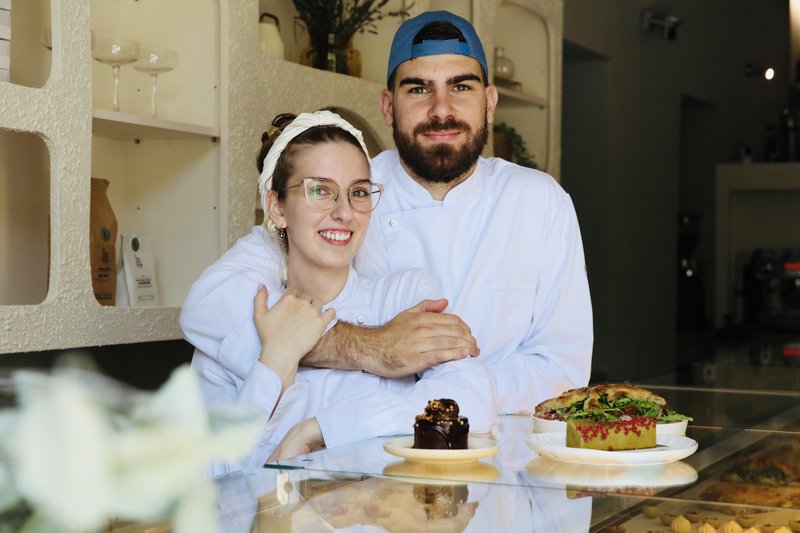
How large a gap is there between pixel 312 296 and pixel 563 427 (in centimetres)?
64

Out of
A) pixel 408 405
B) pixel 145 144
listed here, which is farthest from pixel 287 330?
pixel 145 144

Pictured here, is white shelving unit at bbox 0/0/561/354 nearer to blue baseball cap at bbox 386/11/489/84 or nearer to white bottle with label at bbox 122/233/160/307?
white bottle with label at bbox 122/233/160/307

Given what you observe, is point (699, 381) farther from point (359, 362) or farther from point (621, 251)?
point (621, 251)

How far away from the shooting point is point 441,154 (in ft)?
7.06

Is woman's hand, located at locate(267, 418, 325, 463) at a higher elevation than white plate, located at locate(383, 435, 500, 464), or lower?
lower

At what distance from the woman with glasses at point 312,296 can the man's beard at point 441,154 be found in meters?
0.25

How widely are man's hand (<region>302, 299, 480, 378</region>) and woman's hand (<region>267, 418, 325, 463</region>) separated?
0.22 meters

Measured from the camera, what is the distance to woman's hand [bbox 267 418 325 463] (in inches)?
58.5

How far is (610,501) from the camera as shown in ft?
3.09

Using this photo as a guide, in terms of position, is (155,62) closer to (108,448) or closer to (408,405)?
(408,405)

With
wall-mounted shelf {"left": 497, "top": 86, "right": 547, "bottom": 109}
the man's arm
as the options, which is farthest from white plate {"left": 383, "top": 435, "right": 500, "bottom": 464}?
wall-mounted shelf {"left": 497, "top": 86, "right": 547, "bottom": 109}

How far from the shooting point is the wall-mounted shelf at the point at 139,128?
7.58 ft

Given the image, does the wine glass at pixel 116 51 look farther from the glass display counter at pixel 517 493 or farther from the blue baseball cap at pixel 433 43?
the glass display counter at pixel 517 493

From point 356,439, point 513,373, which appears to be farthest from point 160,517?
point 513,373
